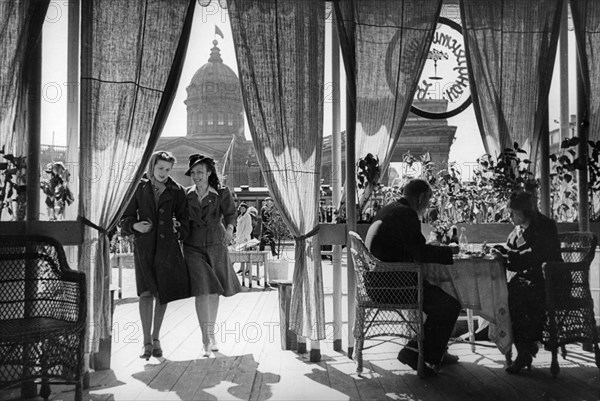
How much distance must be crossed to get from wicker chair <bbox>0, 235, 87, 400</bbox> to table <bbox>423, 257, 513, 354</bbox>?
7.15 feet

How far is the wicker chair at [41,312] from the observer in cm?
286

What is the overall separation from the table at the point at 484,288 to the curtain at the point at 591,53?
6.16 feet

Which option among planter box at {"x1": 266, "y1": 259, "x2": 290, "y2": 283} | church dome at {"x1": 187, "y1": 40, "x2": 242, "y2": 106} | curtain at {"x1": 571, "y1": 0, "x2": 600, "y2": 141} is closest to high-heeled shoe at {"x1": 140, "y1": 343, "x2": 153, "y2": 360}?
curtain at {"x1": 571, "y1": 0, "x2": 600, "y2": 141}

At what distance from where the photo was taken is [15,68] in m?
3.54

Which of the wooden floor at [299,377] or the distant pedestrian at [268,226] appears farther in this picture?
the distant pedestrian at [268,226]

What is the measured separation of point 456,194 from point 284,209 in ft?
4.99

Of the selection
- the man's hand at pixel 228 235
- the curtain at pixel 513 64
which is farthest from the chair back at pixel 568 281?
the man's hand at pixel 228 235

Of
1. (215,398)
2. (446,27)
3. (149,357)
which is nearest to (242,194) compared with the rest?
(446,27)

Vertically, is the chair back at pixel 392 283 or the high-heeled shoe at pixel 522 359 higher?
the chair back at pixel 392 283

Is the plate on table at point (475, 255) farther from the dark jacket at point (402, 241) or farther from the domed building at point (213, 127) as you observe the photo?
the domed building at point (213, 127)

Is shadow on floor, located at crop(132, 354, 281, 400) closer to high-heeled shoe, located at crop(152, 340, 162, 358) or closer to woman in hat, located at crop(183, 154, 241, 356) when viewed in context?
high-heeled shoe, located at crop(152, 340, 162, 358)

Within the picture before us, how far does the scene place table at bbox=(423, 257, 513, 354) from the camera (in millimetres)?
3439

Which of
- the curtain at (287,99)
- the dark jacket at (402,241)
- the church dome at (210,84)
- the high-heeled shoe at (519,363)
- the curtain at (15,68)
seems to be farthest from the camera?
the church dome at (210,84)

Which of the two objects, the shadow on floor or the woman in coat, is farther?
the woman in coat
